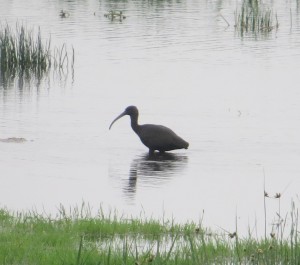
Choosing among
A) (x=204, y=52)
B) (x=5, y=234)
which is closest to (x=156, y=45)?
(x=204, y=52)

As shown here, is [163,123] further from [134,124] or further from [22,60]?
[22,60]

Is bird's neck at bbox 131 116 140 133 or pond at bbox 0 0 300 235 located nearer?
pond at bbox 0 0 300 235

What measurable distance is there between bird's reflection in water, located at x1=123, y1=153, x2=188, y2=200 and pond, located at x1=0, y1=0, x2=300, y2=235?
2 cm

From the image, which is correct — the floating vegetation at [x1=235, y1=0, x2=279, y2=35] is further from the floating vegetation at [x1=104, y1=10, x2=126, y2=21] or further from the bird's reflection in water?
the bird's reflection in water

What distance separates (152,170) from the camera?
14289 mm

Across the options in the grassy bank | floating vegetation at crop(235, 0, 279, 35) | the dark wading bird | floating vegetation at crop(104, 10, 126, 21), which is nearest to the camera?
the grassy bank

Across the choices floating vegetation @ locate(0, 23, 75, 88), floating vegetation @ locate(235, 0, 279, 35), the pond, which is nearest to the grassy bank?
the pond

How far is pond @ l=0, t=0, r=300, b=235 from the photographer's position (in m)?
12.2

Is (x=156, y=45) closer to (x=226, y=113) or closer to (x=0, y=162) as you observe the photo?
(x=226, y=113)

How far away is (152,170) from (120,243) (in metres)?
5.82

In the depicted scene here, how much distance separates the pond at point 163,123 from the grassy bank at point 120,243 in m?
0.40

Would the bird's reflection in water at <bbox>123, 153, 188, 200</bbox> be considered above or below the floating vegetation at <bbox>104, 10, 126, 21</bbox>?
below

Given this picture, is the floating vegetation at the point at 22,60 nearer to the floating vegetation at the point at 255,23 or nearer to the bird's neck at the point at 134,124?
the bird's neck at the point at 134,124

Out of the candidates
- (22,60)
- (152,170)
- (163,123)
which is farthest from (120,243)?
(22,60)
